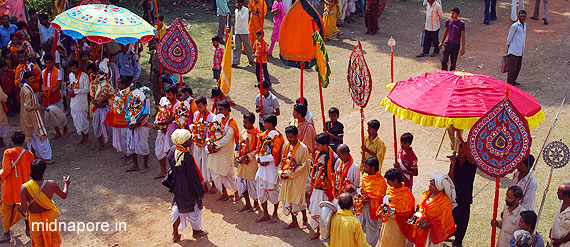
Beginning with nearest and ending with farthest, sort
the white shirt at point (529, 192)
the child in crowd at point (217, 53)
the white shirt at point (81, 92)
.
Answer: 1. the white shirt at point (529, 192)
2. the white shirt at point (81, 92)
3. the child in crowd at point (217, 53)

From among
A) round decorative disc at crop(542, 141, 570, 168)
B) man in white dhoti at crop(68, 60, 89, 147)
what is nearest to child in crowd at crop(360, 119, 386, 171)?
round decorative disc at crop(542, 141, 570, 168)

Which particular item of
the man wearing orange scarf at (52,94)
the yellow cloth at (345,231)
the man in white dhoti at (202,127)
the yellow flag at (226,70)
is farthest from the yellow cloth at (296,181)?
the man wearing orange scarf at (52,94)

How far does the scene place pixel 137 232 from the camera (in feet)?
28.8

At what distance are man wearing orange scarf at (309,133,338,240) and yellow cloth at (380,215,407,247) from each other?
882mm

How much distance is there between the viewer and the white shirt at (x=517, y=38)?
516 inches

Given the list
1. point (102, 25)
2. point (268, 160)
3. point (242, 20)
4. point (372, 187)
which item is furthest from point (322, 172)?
point (242, 20)

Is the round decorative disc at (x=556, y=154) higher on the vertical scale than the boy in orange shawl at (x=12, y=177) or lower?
higher

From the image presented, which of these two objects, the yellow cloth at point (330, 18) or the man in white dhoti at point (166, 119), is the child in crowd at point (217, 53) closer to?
the man in white dhoti at point (166, 119)

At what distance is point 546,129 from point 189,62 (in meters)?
6.91

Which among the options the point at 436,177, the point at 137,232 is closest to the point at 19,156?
the point at 137,232

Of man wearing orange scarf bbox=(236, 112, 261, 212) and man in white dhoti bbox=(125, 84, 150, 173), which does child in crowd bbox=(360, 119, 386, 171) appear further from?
man in white dhoti bbox=(125, 84, 150, 173)

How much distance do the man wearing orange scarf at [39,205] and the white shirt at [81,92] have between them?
13.0ft

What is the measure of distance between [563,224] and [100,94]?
791 centimetres

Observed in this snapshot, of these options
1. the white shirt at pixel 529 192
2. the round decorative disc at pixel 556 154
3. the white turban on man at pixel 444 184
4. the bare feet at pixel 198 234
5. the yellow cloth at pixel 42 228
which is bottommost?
the bare feet at pixel 198 234
